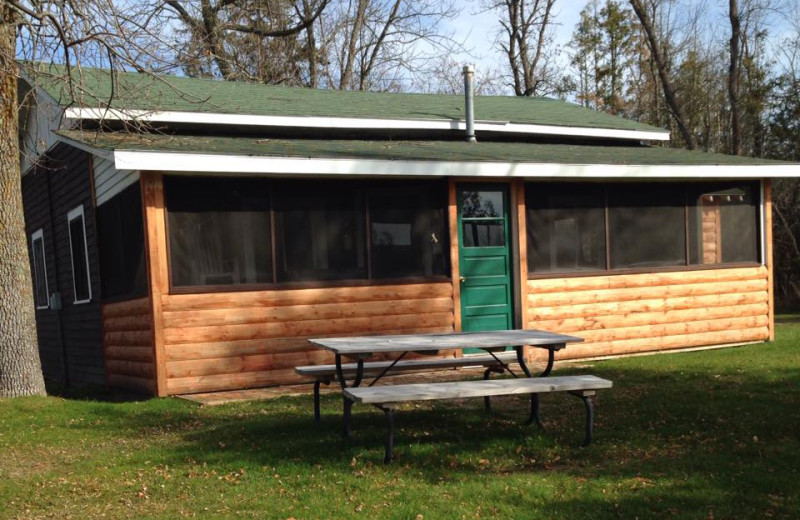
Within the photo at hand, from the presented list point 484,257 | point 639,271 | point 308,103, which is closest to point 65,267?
point 308,103

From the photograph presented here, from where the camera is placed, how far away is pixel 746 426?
20.9ft

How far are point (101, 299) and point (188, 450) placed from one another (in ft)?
18.5

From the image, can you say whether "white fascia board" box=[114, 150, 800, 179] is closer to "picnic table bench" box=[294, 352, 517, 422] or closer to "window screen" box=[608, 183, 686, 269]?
"window screen" box=[608, 183, 686, 269]

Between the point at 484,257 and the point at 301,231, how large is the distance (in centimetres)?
255

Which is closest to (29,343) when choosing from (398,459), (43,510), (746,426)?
(43,510)

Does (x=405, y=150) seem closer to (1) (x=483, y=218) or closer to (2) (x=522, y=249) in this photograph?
(1) (x=483, y=218)

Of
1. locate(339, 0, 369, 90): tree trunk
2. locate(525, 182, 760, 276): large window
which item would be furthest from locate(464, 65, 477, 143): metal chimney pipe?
locate(339, 0, 369, 90): tree trunk

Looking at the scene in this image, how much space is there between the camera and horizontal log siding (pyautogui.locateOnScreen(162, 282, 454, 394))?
9133 millimetres

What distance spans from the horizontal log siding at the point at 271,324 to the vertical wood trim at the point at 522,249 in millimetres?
1057

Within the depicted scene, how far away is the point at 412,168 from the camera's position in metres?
9.81

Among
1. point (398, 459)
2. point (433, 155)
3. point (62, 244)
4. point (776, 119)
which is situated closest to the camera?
point (398, 459)

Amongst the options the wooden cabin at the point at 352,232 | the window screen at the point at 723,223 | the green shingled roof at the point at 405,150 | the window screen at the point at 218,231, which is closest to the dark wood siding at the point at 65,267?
the wooden cabin at the point at 352,232

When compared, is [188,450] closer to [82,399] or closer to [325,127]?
[82,399]

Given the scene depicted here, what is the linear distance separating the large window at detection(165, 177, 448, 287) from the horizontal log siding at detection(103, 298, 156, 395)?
0.80 meters
